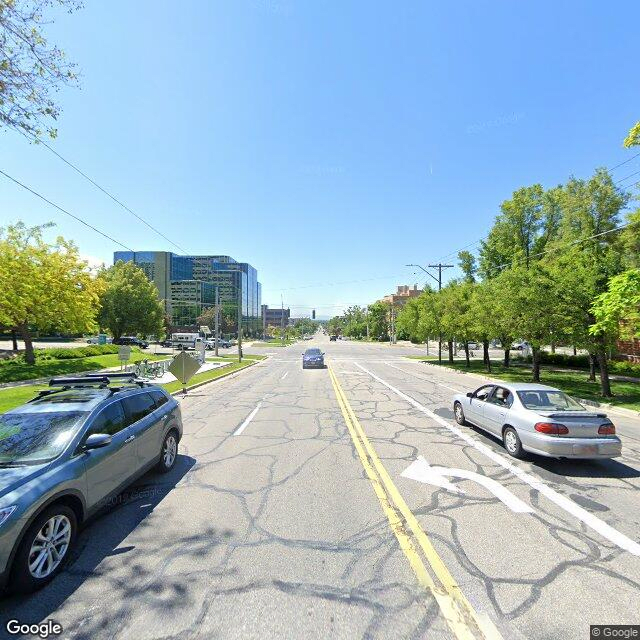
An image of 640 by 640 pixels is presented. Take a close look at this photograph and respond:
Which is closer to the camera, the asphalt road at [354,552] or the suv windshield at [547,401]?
the asphalt road at [354,552]

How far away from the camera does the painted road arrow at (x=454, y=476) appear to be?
5.16m

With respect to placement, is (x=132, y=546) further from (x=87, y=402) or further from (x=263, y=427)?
(x=263, y=427)

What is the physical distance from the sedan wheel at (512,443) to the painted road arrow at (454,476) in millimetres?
1291

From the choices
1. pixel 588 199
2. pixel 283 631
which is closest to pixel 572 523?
pixel 283 631

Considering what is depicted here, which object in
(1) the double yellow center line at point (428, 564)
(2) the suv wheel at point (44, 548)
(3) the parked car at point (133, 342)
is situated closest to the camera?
(1) the double yellow center line at point (428, 564)

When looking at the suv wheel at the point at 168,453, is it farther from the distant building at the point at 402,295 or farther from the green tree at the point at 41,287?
the distant building at the point at 402,295

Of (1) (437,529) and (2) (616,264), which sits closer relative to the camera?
(1) (437,529)

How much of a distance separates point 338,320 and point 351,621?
18777 centimetres

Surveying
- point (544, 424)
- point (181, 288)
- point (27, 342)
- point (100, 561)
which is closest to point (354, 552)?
Result: point (100, 561)

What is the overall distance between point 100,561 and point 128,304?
47.6 meters

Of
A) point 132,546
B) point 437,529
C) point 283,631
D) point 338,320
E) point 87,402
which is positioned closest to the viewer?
point 283,631

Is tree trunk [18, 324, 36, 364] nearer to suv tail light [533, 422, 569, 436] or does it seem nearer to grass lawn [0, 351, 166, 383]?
grass lawn [0, 351, 166, 383]

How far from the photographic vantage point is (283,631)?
287 centimetres

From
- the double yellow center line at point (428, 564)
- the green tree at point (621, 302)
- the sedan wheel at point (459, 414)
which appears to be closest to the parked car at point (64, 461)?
the double yellow center line at point (428, 564)
